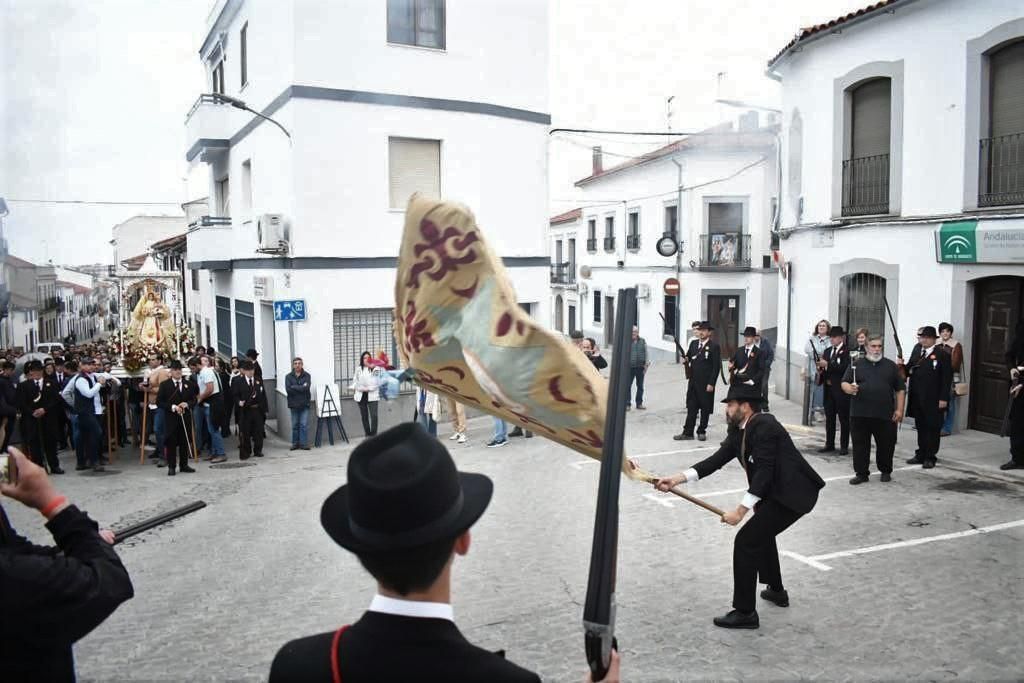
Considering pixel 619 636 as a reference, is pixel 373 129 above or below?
above

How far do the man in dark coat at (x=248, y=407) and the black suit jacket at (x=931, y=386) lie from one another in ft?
30.1

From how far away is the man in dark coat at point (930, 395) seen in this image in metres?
9.89

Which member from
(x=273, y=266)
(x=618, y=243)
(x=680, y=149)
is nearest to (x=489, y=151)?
(x=273, y=266)

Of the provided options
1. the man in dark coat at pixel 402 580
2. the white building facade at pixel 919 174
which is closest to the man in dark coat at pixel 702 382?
the white building facade at pixel 919 174

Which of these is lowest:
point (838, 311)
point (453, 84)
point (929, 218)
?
point (838, 311)

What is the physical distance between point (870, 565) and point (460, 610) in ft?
10.4

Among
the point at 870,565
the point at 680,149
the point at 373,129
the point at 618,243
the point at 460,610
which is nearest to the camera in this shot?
the point at 460,610

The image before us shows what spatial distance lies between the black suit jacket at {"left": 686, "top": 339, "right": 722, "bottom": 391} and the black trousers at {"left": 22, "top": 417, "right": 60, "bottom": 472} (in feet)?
29.4

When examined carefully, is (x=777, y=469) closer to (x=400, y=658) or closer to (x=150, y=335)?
(x=400, y=658)

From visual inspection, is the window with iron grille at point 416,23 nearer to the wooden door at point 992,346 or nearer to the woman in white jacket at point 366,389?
the woman in white jacket at point 366,389

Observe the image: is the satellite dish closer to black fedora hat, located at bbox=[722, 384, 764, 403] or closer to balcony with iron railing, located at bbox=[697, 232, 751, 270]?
balcony with iron railing, located at bbox=[697, 232, 751, 270]

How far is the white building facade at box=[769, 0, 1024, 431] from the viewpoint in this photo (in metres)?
11.0

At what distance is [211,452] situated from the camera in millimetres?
12594

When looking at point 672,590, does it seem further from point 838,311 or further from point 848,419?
point 838,311
